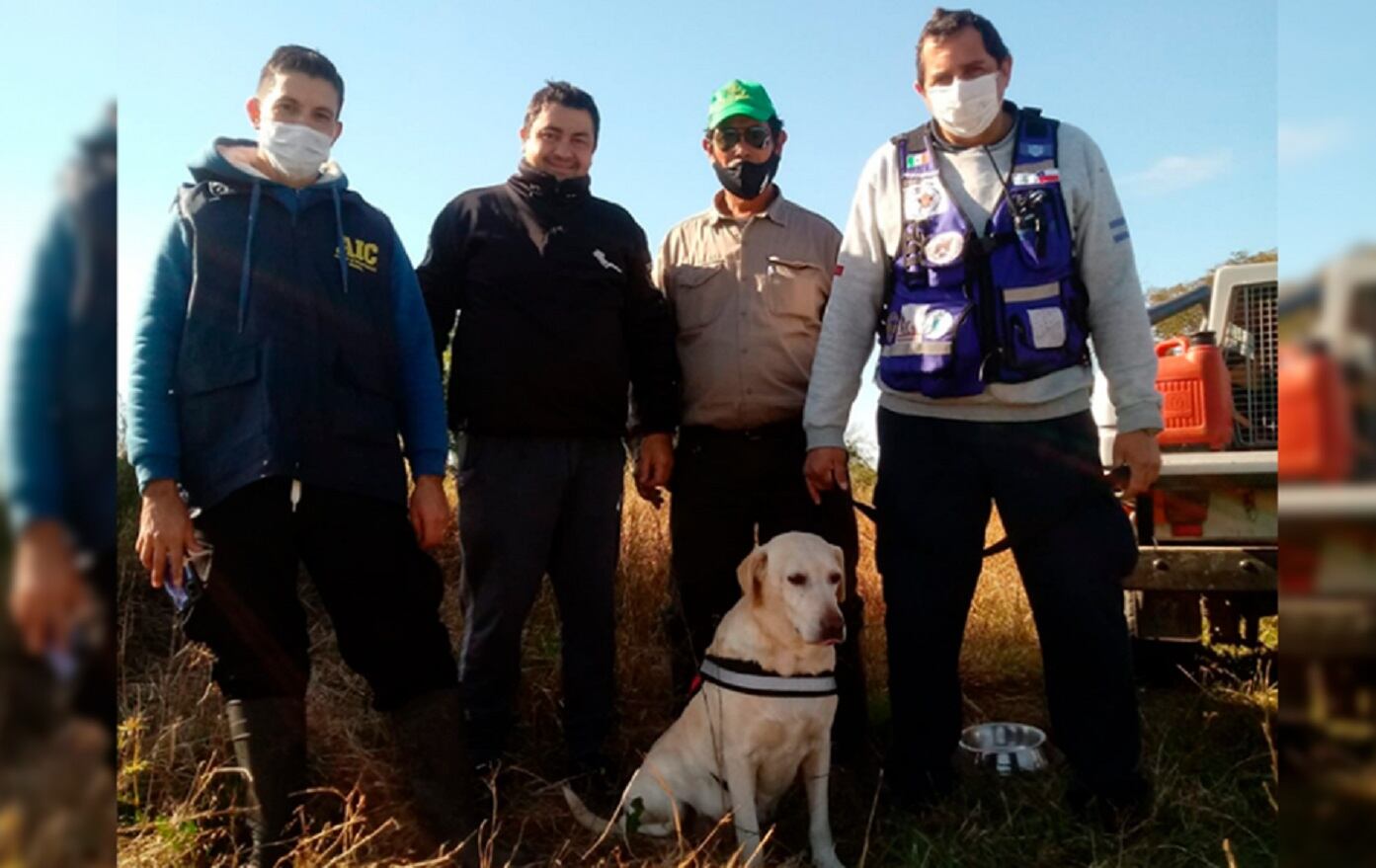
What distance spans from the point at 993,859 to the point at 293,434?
231 centimetres

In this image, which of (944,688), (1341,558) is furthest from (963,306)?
(1341,558)

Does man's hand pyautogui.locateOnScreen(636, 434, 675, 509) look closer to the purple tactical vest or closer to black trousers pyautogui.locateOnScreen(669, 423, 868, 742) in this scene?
black trousers pyautogui.locateOnScreen(669, 423, 868, 742)

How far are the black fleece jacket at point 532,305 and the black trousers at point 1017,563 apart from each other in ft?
3.30

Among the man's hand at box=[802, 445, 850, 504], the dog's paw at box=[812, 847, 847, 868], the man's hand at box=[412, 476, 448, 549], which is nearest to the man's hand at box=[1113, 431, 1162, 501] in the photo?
the man's hand at box=[802, 445, 850, 504]

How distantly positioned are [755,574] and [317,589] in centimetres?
131

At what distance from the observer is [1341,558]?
72cm

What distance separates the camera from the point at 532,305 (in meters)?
3.39

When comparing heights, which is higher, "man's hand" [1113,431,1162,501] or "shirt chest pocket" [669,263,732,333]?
"shirt chest pocket" [669,263,732,333]

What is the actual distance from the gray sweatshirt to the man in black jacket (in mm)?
923

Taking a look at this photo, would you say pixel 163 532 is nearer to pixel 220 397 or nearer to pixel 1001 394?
pixel 220 397

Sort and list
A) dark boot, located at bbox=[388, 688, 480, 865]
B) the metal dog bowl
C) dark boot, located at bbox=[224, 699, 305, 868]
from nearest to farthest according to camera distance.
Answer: dark boot, located at bbox=[224, 699, 305, 868] → dark boot, located at bbox=[388, 688, 480, 865] → the metal dog bowl

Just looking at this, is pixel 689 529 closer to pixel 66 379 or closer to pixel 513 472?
pixel 513 472

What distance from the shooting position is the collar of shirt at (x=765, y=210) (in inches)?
147

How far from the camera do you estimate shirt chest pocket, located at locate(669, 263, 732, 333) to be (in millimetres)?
3693
